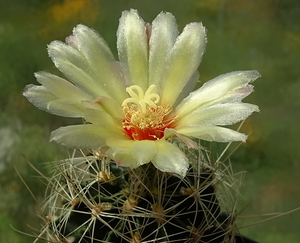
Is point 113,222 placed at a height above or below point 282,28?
above

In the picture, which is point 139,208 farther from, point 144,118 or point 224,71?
point 224,71

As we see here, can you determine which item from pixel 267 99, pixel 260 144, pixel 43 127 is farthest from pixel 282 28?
pixel 43 127

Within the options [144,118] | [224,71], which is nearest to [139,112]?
[144,118]

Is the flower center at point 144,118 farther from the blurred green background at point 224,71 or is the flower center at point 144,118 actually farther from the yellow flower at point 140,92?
the blurred green background at point 224,71

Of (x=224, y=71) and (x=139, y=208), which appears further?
(x=224, y=71)

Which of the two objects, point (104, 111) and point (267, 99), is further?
point (267, 99)

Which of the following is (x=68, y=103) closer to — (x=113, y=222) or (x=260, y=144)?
(x=113, y=222)

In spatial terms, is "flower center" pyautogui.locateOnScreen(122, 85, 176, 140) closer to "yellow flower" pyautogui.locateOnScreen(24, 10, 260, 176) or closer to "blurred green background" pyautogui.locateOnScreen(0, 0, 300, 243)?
"yellow flower" pyautogui.locateOnScreen(24, 10, 260, 176)
